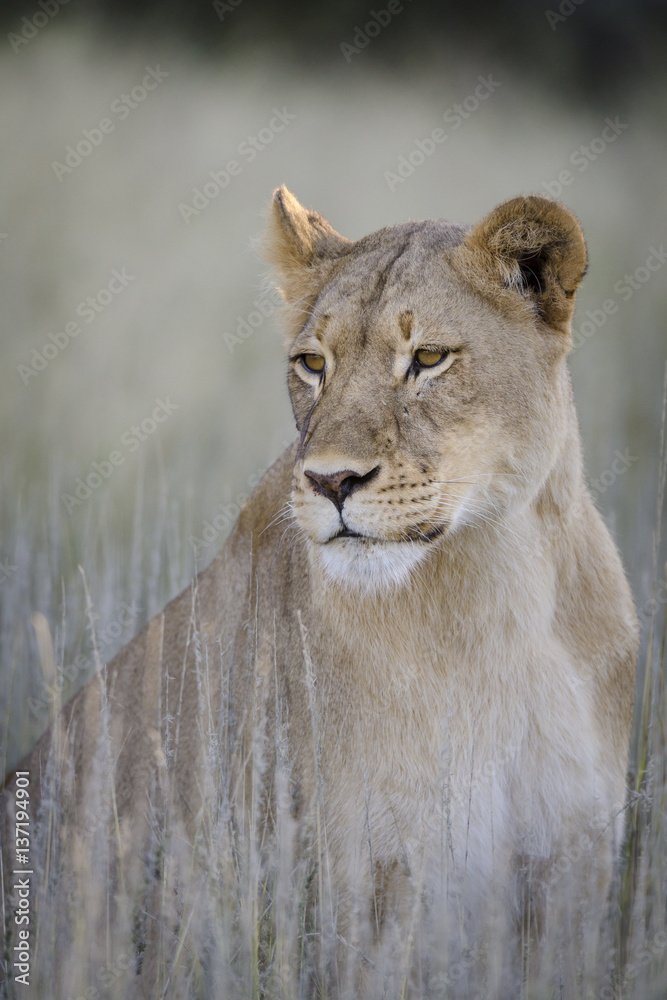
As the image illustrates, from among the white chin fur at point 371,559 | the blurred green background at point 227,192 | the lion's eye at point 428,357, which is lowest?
the white chin fur at point 371,559

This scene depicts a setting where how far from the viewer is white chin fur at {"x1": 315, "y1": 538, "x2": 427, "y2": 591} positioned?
2.35 meters

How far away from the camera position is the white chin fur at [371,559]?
235 centimetres

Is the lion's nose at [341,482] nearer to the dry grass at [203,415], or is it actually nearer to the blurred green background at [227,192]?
the dry grass at [203,415]

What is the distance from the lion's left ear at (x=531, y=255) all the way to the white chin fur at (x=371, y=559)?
0.76 meters

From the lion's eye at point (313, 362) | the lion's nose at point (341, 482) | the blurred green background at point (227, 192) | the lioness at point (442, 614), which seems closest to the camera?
the lion's nose at point (341, 482)

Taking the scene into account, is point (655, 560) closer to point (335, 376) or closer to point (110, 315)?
point (335, 376)

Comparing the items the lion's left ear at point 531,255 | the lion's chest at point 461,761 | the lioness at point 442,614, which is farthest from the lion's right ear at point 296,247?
the lion's chest at point 461,761

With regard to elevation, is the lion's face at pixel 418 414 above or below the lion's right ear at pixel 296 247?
below

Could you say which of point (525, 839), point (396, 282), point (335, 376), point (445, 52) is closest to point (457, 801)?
point (525, 839)

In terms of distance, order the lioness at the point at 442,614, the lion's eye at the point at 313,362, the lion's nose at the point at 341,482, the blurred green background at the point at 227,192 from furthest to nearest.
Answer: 1. the blurred green background at the point at 227,192
2. the lion's eye at the point at 313,362
3. the lioness at the point at 442,614
4. the lion's nose at the point at 341,482

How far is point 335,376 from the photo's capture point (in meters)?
2.60

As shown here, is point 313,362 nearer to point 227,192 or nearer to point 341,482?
point 341,482

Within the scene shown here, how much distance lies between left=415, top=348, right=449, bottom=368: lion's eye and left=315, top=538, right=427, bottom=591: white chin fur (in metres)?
0.48

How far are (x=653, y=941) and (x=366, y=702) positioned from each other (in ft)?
3.30
